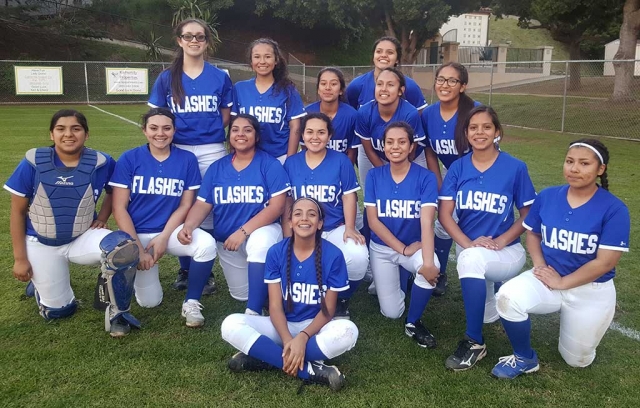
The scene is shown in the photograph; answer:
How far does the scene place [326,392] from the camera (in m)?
2.62

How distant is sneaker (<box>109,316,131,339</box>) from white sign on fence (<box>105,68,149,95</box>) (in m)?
21.1

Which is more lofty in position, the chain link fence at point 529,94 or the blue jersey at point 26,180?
the chain link fence at point 529,94

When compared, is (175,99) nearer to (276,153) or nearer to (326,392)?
(276,153)

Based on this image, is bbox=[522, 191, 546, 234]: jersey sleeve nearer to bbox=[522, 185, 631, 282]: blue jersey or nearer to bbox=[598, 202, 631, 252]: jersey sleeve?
bbox=[522, 185, 631, 282]: blue jersey

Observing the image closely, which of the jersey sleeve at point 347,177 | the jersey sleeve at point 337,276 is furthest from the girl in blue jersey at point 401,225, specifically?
the jersey sleeve at point 337,276

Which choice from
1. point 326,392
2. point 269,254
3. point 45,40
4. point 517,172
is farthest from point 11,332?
point 45,40

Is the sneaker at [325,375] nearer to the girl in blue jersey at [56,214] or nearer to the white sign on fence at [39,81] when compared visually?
the girl in blue jersey at [56,214]

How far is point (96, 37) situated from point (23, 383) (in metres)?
30.9

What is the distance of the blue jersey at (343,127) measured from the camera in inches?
160

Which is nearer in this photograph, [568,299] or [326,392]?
[326,392]

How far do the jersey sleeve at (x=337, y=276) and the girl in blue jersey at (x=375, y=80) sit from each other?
6.38 feet

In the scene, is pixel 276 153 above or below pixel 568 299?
above

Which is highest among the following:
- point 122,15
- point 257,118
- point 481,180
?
point 122,15

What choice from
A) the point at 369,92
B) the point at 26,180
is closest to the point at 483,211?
the point at 369,92
